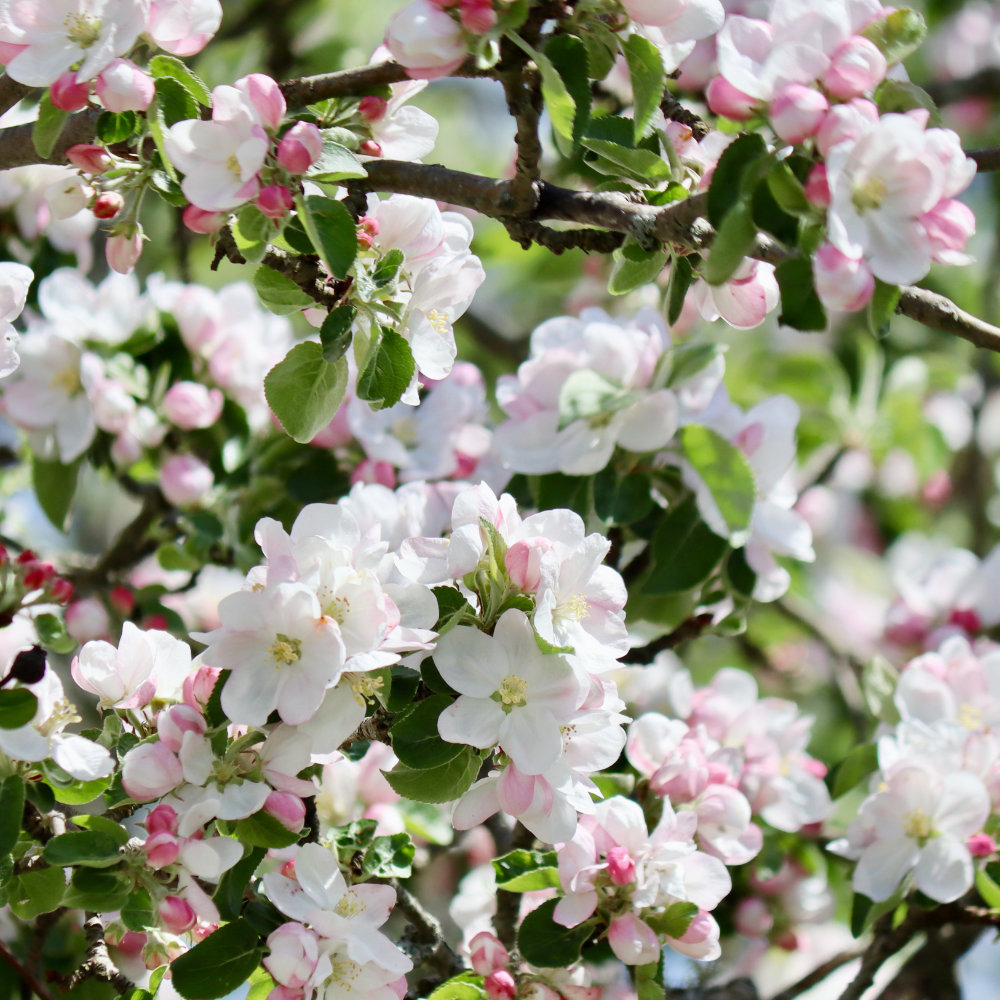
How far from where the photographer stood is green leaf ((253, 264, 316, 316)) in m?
1.12

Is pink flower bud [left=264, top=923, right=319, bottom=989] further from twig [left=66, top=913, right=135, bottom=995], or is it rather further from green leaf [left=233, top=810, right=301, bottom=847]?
twig [left=66, top=913, right=135, bottom=995]

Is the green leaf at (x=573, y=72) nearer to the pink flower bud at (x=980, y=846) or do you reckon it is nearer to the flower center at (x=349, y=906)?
the flower center at (x=349, y=906)

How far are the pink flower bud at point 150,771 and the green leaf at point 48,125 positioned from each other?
0.55m

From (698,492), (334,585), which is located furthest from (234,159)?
(698,492)

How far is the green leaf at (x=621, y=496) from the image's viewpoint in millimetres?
1452

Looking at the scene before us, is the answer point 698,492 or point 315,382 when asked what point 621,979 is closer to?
point 698,492

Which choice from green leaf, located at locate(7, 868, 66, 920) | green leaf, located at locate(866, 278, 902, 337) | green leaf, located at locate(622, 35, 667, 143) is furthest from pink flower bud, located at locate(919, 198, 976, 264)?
green leaf, located at locate(7, 868, 66, 920)

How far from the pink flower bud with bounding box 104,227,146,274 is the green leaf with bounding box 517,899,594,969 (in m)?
0.75

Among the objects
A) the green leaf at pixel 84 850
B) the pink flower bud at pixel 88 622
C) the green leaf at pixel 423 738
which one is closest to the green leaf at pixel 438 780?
the green leaf at pixel 423 738

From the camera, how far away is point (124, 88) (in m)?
1.04

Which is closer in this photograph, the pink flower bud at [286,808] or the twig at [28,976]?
the pink flower bud at [286,808]

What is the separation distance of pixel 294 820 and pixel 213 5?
0.74 metres

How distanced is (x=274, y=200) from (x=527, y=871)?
71 centimetres

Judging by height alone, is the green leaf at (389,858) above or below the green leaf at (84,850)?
below
